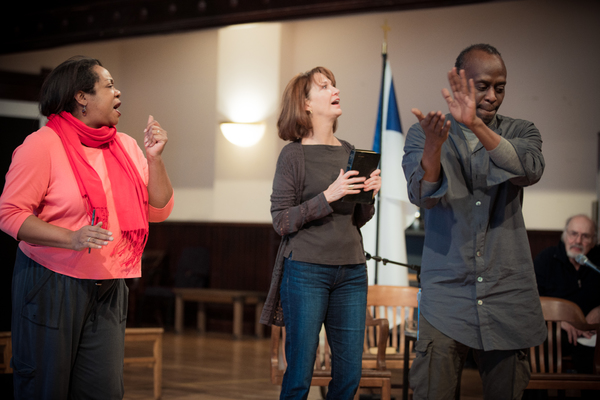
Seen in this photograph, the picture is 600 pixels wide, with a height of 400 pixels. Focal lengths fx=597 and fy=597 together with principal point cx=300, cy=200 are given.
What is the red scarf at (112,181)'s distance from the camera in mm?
1811

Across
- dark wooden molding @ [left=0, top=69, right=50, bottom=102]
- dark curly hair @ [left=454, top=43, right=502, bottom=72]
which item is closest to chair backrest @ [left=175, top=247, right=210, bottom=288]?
dark wooden molding @ [left=0, top=69, right=50, bottom=102]

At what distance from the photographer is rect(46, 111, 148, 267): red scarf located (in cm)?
181

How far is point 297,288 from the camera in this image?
2.15 meters

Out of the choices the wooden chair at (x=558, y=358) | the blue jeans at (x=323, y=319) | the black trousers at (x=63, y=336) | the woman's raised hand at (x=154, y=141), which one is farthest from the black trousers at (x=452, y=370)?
the wooden chair at (x=558, y=358)

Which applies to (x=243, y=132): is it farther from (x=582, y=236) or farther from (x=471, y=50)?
(x=471, y=50)

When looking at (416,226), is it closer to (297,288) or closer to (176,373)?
(176,373)

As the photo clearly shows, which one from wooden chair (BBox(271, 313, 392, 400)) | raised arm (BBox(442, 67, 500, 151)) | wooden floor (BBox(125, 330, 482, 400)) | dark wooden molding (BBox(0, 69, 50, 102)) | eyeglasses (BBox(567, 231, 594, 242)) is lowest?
wooden floor (BBox(125, 330, 482, 400))

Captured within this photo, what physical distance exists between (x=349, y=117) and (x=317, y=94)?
193 inches

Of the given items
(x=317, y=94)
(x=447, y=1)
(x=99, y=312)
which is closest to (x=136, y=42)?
(x=447, y=1)

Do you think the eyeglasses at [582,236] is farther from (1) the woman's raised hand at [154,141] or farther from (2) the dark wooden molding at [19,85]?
(2) the dark wooden molding at [19,85]

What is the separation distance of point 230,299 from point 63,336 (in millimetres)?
5217

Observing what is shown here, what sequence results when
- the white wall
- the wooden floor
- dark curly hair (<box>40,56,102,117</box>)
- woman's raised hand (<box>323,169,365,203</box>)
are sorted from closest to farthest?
1. dark curly hair (<box>40,56,102,117</box>)
2. woman's raised hand (<box>323,169,365,203</box>)
3. the wooden floor
4. the white wall

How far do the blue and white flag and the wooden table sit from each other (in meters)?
2.56

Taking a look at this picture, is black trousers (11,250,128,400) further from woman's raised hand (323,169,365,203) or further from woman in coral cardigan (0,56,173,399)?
woman's raised hand (323,169,365,203)
